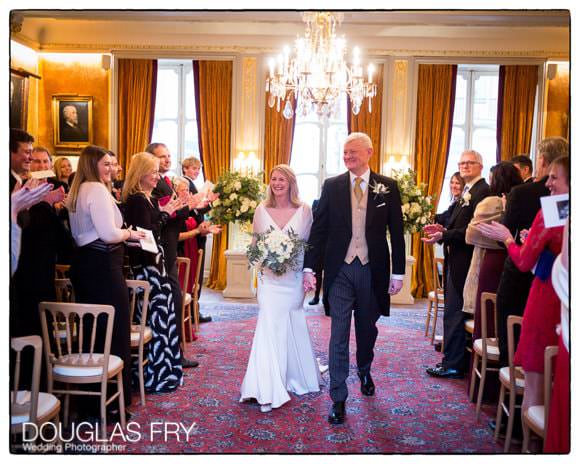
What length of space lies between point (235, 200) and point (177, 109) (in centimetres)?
306

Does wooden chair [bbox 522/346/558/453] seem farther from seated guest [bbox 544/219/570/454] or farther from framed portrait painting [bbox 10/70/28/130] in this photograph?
framed portrait painting [bbox 10/70/28/130]

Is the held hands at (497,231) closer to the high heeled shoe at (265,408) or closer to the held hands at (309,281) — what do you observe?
the held hands at (309,281)

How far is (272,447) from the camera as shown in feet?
13.2

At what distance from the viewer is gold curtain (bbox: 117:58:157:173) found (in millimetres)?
10367

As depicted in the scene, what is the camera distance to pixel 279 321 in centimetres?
481

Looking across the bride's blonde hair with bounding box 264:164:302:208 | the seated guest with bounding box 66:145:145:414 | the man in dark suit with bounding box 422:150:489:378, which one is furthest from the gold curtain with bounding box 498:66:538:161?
the seated guest with bounding box 66:145:145:414

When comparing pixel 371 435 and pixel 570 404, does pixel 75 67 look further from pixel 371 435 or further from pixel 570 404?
pixel 570 404

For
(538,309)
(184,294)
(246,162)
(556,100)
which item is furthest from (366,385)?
(556,100)

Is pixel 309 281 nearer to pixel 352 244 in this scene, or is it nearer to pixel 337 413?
pixel 352 244

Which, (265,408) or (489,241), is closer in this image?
(265,408)

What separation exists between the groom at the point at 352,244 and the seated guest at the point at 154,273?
1204 millimetres

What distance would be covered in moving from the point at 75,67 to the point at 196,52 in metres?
1.94

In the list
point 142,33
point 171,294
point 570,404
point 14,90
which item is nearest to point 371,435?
point 570,404
